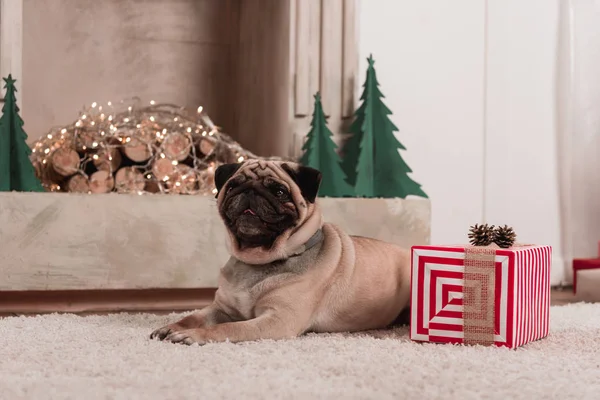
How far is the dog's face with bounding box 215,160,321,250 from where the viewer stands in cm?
197

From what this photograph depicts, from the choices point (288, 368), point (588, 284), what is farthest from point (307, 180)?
point (588, 284)

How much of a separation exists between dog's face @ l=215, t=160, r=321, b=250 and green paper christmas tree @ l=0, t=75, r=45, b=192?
1101 millimetres

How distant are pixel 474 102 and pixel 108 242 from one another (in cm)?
196

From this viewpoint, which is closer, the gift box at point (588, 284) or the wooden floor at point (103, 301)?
the wooden floor at point (103, 301)

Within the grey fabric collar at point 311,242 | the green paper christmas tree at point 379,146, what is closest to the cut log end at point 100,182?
the green paper christmas tree at point 379,146

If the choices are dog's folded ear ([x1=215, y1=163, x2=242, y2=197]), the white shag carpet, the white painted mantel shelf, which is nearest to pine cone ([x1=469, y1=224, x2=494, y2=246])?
the white shag carpet

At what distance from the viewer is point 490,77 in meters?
3.91

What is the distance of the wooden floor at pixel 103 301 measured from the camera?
2.86 meters

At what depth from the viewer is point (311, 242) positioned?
2.09 meters

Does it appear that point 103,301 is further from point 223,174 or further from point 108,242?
point 223,174

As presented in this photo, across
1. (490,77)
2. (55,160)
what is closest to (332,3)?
(490,77)

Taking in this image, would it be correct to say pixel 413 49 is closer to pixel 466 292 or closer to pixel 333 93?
pixel 333 93

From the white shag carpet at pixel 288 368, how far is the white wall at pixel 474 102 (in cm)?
175

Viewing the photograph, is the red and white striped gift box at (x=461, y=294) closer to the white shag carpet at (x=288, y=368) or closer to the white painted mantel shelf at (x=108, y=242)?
the white shag carpet at (x=288, y=368)
